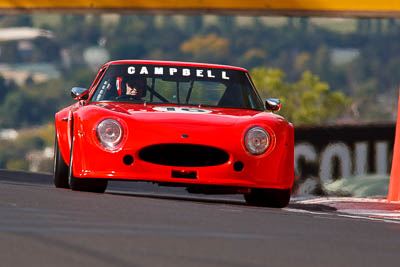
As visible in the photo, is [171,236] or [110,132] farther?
[110,132]

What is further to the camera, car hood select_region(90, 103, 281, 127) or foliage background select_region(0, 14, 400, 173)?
foliage background select_region(0, 14, 400, 173)

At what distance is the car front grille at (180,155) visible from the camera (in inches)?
331

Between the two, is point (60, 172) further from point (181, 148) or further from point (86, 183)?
point (181, 148)

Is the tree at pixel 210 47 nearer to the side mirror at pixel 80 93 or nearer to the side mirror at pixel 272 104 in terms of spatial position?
the side mirror at pixel 272 104

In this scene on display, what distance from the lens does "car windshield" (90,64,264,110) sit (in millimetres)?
9492

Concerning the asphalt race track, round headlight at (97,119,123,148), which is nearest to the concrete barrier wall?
round headlight at (97,119,123,148)

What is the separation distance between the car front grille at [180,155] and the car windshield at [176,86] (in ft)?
3.28

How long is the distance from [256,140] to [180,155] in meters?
0.63

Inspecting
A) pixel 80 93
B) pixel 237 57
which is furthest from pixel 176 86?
pixel 237 57

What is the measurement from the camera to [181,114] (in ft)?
28.4

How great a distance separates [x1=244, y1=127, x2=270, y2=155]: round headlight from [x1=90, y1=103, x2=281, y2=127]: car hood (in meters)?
0.18

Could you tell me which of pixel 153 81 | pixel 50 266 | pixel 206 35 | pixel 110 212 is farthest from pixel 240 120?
pixel 206 35

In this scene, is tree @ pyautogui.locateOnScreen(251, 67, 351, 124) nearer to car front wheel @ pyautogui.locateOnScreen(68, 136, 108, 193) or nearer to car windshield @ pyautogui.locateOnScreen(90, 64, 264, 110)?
car windshield @ pyautogui.locateOnScreen(90, 64, 264, 110)

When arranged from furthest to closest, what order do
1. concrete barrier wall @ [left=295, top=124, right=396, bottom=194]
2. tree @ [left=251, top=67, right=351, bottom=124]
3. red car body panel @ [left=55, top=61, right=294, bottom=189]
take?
tree @ [left=251, top=67, right=351, bottom=124]
concrete barrier wall @ [left=295, top=124, right=396, bottom=194]
red car body panel @ [left=55, top=61, right=294, bottom=189]
